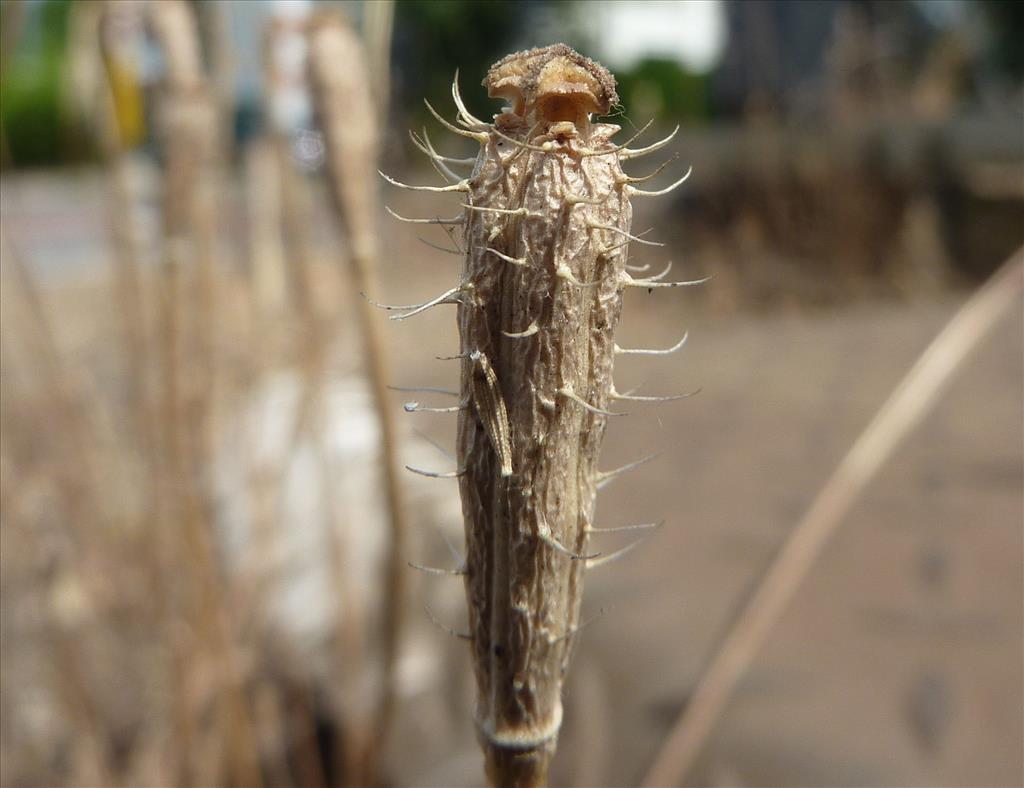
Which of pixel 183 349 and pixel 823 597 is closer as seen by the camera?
pixel 183 349

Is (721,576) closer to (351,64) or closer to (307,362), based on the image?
(307,362)

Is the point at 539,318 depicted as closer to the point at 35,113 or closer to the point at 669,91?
the point at 669,91

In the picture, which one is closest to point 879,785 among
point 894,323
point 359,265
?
point 359,265

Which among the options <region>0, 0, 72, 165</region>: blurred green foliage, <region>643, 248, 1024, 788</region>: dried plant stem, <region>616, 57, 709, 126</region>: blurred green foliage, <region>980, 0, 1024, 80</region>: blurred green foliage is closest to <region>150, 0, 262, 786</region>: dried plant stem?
<region>643, 248, 1024, 788</region>: dried plant stem

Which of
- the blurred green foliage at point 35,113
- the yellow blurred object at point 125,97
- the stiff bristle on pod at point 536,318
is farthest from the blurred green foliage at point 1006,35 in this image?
the blurred green foliage at point 35,113

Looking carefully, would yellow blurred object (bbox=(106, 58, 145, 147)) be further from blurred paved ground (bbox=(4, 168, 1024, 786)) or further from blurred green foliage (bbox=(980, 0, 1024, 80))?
blurred green foliage (bbox=(980, 0, 1024, 80))

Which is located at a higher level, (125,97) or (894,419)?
(125,97)

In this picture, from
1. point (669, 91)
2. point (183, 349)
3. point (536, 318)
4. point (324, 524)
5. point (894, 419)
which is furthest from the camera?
point (669, 91)

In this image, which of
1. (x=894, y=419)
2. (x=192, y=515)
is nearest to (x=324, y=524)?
(x=192, y=515)
